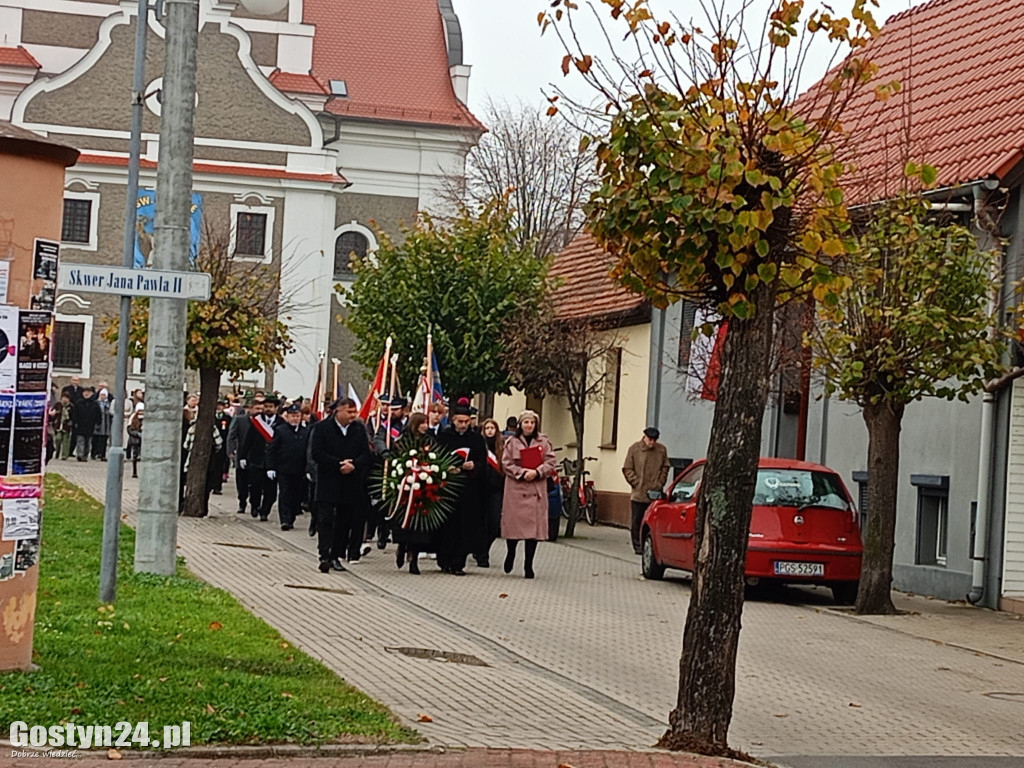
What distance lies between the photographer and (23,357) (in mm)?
9680

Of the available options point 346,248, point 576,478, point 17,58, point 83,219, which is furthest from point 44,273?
point 346,248

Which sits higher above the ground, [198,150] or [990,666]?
[198,150]

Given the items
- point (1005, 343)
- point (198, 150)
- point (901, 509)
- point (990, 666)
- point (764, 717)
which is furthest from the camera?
point (198, 150)

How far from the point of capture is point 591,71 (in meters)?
9.41

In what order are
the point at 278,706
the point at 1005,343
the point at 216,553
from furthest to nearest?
the point at 216,553
the point at 1005,343
the point at 278,706

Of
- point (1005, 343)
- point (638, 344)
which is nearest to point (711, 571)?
point (1005, 343)

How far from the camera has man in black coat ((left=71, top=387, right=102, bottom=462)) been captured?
138 feet

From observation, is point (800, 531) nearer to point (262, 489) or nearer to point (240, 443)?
point (262, 489)

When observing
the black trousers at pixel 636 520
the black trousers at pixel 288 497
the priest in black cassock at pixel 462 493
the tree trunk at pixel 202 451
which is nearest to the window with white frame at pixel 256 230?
the tree trunk at pixel 202 451

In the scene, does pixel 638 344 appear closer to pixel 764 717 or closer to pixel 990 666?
pixel 990 666

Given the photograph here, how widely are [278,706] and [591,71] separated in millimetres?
3719

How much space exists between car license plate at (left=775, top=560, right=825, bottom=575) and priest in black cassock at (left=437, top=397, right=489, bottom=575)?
140 inches

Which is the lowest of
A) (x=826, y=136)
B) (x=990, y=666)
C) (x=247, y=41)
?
(x=990, y=666)

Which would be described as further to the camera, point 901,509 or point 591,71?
point 901,509
